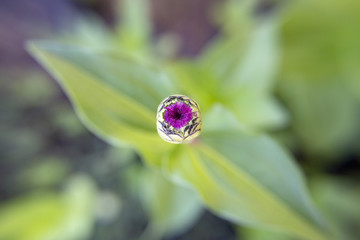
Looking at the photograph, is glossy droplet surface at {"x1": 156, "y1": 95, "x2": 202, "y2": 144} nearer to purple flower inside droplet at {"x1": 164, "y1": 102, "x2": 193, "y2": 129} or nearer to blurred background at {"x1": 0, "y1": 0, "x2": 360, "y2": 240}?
purple flower inside droplet at {"x1": 164, "y1": 102, "x2": 193, "y2": 129}

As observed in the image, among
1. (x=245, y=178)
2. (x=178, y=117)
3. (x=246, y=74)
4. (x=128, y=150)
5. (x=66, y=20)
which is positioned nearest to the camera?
(x=178, y=117)

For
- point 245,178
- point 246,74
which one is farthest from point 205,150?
point 246,74

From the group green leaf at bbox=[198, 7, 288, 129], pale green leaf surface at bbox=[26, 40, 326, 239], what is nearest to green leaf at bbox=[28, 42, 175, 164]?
pale green leaf surface at bbox=[26, 40, 326, 239]

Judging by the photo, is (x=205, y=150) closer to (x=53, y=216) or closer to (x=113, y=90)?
(x=113, y=90)

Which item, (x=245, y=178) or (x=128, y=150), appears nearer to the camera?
(x=245, y=178)

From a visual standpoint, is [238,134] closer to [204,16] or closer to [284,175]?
[284,175]

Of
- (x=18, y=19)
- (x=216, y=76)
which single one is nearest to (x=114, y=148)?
(x=216, y=76)

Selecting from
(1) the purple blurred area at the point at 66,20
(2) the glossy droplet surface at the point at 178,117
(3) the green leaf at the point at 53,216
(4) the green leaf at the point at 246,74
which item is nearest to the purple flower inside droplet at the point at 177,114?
(2) the glossy droplet surface at the point at 178,117
